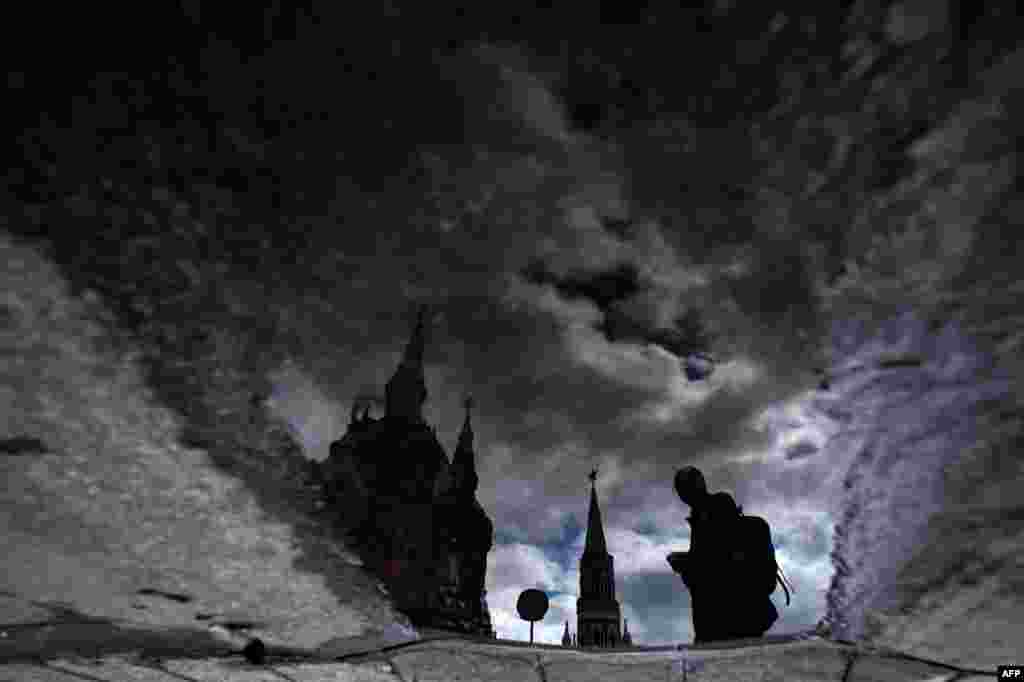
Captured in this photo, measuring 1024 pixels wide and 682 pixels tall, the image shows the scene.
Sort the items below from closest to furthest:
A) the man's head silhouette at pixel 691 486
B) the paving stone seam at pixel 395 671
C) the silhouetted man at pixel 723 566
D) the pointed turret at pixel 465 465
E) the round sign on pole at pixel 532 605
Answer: the paving stone seam at pixel 395 671, the silhouetted man at pixel 723 566, the man's head silhouette at pixel 691 486, the round sign on pole at pixel 532 605, the pointed turret at pixel 465 465

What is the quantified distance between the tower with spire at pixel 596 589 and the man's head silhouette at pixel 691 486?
129 feet

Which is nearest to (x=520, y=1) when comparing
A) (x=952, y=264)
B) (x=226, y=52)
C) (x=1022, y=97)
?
(x=226, y=52)

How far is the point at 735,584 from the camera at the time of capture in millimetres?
3580

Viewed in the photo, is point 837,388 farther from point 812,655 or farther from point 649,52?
point 812,655

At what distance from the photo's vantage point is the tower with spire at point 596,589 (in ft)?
133

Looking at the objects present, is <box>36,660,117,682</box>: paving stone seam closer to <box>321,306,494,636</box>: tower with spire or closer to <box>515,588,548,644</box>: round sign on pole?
<box>515,588,548,644</box>: round sign on pole

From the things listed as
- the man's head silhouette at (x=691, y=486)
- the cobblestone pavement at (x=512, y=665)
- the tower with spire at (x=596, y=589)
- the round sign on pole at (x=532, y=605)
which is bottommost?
the cobblestone pavement at (x=512, y=665)

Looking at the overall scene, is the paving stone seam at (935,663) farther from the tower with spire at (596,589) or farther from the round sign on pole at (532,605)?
the tower with spire at (596,589)

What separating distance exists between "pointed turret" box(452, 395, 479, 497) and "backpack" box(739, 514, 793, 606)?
2749cm

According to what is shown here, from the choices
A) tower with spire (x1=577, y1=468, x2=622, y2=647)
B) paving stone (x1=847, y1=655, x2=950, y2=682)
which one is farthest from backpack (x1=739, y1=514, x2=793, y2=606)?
tower with spire (x1=577, y1=468, x2=622, y2=647)

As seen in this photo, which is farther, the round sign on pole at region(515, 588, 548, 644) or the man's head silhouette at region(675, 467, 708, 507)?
the round sign on pole at region(515, 588, 548, 644)

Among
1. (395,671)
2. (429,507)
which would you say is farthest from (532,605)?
(429,507)

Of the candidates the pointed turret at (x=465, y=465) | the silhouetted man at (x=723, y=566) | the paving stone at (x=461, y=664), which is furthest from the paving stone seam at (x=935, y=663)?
the pointed turret at (x=465, y=465)

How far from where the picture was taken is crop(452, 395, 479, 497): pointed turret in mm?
31750
